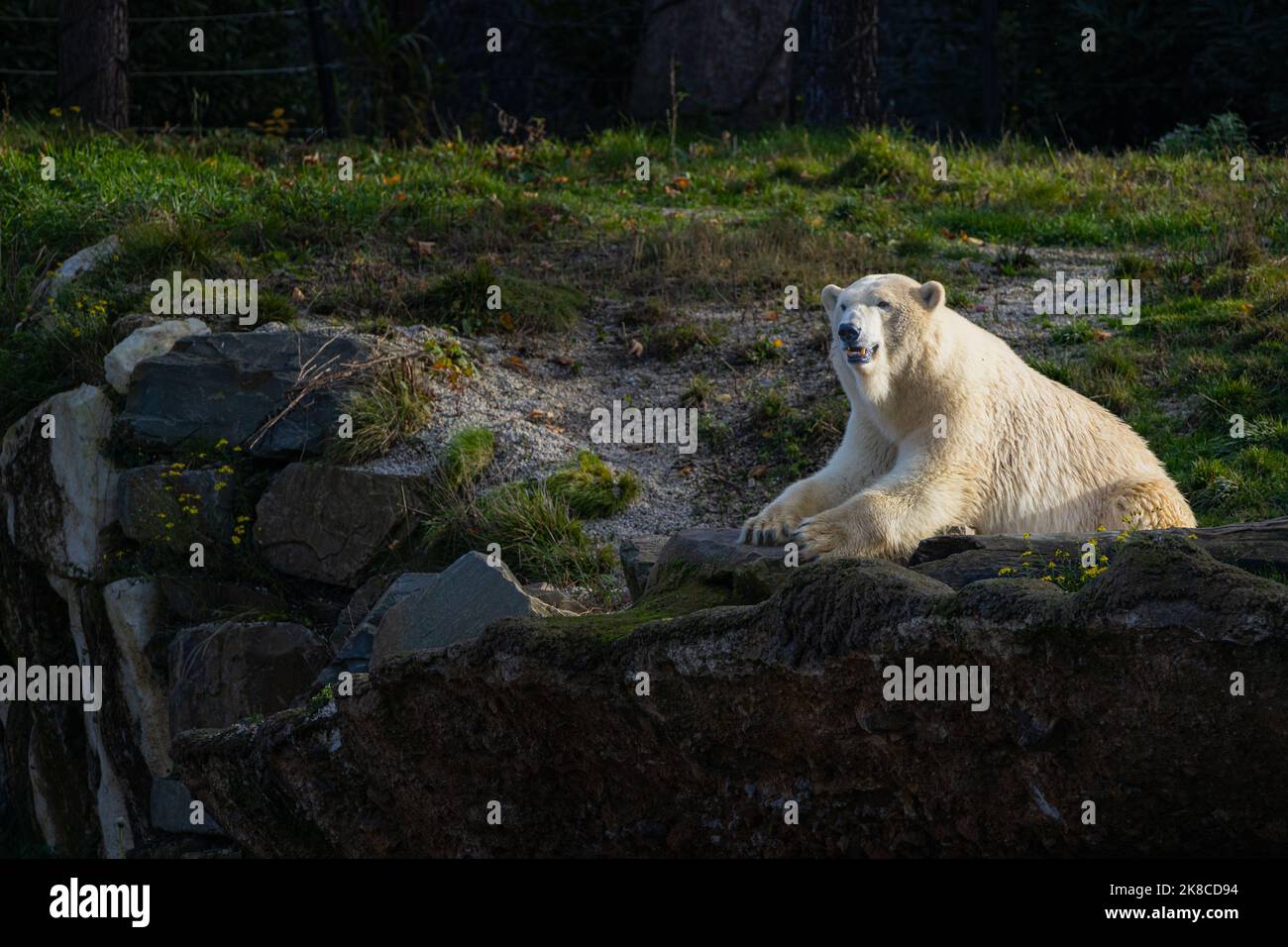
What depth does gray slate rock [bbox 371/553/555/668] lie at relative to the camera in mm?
6781

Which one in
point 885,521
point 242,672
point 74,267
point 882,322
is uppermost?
point 74,267

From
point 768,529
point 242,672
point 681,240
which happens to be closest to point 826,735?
point 768,529

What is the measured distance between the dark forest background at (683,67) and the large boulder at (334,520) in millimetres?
7392

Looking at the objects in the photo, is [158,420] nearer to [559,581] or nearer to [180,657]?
[180,657]

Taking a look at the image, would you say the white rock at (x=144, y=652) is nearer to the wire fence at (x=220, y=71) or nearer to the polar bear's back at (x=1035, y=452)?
the polar bear's back at (x=1035, y=452)

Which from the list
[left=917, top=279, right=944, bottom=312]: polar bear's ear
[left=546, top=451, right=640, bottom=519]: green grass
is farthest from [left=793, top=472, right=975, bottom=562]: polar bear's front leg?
Answer: [left=546, top=451, right=640, bottom=519]: green grass

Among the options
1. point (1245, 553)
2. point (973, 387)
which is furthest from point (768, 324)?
point (1245, 553)

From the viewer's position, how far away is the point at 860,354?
6449mm

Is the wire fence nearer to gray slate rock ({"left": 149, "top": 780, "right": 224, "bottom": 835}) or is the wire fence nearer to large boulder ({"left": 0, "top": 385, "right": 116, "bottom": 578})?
large boulder ({"left": 0, "top": 385, "right": 116, "bottom": 578})

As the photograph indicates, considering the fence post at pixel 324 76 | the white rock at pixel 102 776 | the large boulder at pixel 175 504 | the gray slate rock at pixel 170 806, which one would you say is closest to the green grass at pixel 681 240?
the large boulder at pixel 175 504

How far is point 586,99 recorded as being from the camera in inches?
740

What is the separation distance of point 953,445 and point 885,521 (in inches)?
23.2

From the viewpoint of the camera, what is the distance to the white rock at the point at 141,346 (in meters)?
9.62

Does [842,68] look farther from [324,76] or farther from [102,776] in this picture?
[102,776]
